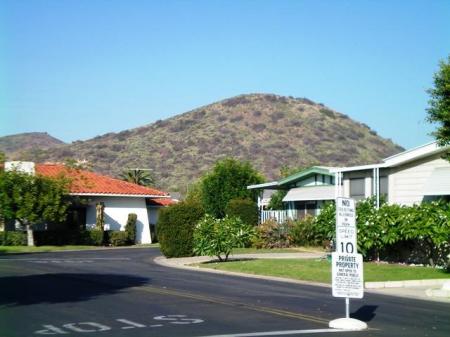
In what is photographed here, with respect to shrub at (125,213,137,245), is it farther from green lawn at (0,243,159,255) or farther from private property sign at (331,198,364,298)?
private property sign at (331,198,364,298)

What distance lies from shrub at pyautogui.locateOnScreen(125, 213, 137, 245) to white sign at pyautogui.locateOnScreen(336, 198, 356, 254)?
37147 millimetres

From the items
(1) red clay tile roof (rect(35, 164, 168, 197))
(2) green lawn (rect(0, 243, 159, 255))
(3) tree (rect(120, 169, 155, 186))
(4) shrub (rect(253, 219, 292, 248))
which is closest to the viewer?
(4) shrub (rect(253, 219, 292, 248))

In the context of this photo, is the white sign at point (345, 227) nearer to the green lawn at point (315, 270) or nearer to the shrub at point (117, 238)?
the green lawn at point (315, 270)

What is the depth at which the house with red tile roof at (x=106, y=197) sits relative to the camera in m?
48.5

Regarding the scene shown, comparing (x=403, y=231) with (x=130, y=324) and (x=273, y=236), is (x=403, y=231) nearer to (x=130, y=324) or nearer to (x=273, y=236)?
(x=273, y=236)

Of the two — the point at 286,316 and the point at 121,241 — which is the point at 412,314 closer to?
the point at 286,316

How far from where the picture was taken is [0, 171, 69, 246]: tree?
41719 millimetres

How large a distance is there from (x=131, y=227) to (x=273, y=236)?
13985 millimetres

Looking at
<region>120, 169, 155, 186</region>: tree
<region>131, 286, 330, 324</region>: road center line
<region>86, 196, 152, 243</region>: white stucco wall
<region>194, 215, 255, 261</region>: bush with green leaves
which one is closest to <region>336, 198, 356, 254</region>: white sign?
<region>131, 286, 330, 324</region>: road center line

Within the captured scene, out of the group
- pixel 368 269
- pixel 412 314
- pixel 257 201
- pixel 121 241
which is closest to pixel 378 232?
pixel 368 269

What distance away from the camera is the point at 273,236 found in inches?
1540

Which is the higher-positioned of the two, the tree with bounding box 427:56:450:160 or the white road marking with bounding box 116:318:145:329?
the tree with bounding box 427:56:450:160

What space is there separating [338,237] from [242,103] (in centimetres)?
10048

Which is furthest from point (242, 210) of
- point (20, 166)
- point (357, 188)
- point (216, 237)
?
point (20, 166)
